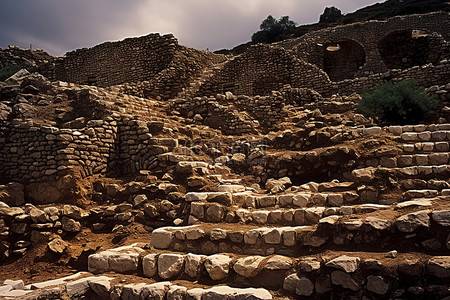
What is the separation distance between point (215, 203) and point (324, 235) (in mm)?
1853

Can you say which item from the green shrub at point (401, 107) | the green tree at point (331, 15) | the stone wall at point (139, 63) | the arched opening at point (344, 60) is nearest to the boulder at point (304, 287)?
the green shrub at point (401, 107)

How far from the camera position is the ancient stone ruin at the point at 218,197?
10.4 ft

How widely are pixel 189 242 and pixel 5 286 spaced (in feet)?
8.64

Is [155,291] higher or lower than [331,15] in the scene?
lower

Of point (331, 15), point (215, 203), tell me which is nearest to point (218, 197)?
point (215, 203)

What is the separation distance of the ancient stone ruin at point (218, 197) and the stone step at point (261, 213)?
0.02 m

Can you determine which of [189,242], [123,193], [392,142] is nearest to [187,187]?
[123,193]

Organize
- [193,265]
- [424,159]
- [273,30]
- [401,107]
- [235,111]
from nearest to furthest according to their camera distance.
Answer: [193,265] < [424,159] < [401,107] < [235,111] < [273,30]

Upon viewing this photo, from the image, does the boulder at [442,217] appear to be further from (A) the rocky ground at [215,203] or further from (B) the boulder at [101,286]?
(B) the boulder at [101,286]

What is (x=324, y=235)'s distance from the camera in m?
3.50

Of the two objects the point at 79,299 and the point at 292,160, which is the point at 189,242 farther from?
the point at 292,160

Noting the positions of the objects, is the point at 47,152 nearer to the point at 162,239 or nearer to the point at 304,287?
the point at 162,239

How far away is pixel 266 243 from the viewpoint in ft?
12.6

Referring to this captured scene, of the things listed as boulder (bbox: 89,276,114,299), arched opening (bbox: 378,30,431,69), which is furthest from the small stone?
arched opening (bbox: 378,30,431,69)
